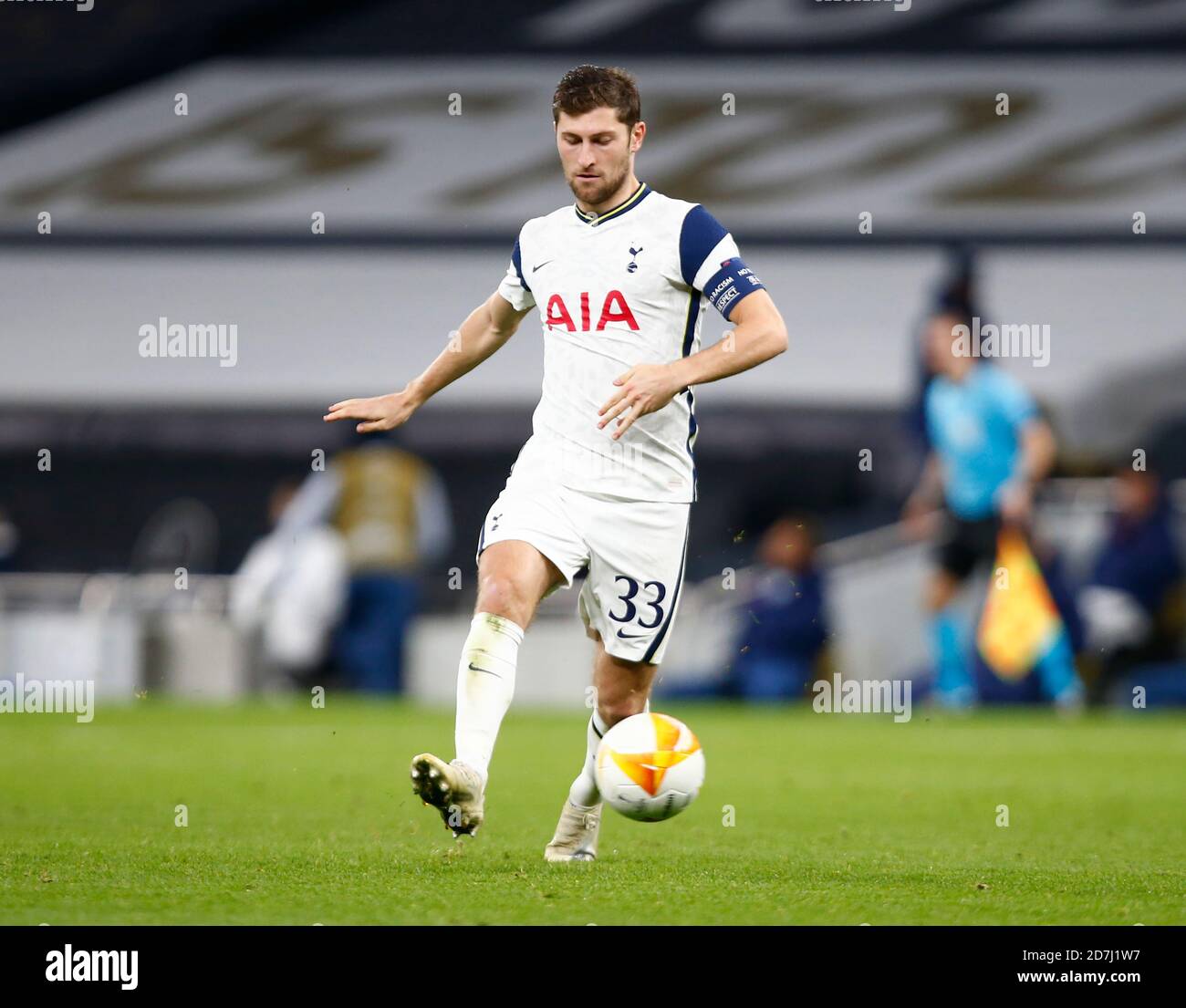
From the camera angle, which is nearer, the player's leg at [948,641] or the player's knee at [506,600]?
the player's knee at [506,600]

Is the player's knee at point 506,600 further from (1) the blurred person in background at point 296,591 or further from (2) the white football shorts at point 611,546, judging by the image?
(1) the blurred person in background at point 296,591

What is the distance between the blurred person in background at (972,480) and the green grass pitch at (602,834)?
5.08 feet

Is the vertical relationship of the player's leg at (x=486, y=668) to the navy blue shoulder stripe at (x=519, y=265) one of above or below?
below

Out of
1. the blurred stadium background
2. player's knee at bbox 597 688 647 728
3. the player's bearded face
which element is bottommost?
player's knee at bbox 597 688 647 728

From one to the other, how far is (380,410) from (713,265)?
1185mm

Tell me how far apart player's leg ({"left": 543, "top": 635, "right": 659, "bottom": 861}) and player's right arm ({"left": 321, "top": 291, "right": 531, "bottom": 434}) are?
97 centimetres

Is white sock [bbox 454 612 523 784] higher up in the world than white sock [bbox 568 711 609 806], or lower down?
higher up

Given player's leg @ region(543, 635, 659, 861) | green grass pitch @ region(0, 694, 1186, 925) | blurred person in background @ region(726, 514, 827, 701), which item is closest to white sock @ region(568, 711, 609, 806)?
player's leg @ region(543, 635, 659, 861)

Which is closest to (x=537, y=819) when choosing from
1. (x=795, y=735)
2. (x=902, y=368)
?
(x=795, y=735)


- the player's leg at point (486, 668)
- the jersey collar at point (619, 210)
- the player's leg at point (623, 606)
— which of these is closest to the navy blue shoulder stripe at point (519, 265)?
the jersey collar at point (619, 210)

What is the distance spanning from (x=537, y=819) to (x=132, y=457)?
14491 millimetres

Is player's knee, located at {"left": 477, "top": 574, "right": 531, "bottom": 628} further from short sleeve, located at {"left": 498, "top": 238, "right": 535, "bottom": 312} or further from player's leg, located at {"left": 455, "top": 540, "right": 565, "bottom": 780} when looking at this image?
short sleeve, located at {"left": 498, "top": 238, "right": 535, "bottom": 312}

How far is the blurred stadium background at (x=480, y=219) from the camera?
19.4 meters

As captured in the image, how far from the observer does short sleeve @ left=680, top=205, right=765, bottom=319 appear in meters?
5.15
